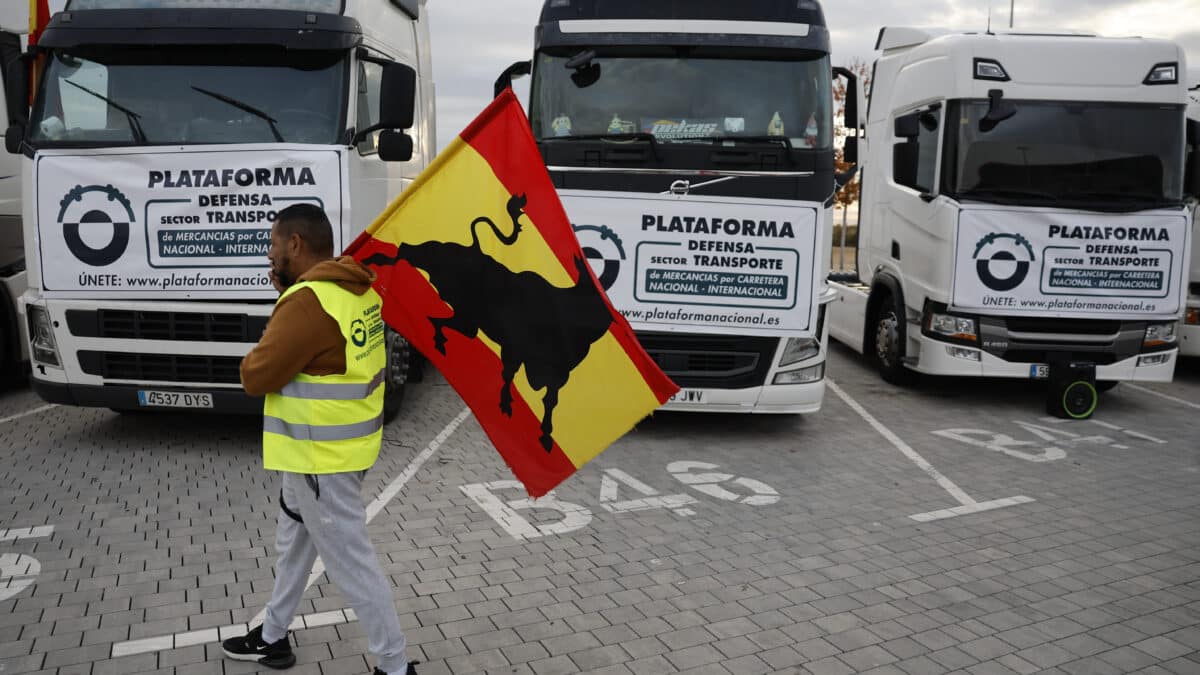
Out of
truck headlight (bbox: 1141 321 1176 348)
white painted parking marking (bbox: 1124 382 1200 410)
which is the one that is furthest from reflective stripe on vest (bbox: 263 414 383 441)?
white painted parking marking (bbox: 1124 382 1200 410)

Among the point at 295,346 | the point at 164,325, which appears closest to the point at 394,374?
the point at 164,325

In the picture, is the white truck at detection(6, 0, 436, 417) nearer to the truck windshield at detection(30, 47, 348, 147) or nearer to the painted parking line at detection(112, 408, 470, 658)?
the truck windshield at detection(30, 47, 348, 147)

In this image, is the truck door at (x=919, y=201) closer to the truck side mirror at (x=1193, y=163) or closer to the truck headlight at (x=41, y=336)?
the truck side mirror at (x=1193, y=163)

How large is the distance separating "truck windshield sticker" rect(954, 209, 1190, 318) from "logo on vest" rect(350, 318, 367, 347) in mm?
7037

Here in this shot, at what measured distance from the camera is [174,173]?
23.2 feet

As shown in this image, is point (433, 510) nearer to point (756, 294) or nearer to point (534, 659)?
point (534, 659)

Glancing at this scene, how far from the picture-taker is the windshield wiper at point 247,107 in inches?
285

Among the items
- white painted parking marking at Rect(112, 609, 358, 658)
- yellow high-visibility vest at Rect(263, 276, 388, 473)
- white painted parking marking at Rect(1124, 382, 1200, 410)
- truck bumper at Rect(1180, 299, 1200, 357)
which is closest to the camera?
yellow high-visibility vest at Rect(263, 276, 388, 473)

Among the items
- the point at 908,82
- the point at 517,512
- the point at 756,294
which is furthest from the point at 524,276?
the point at 908,82

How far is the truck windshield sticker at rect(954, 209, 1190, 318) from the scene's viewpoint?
9.28 m

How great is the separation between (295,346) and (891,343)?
8.48 metres

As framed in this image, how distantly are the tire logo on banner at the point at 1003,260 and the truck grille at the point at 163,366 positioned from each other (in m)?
6.60

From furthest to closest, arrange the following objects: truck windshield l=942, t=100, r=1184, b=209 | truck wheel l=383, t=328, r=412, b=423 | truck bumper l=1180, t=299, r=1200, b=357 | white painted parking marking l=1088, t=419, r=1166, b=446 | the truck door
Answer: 1. truck bumper l=1180, t=299, r=1200, b=357
2. the truck door
3. truck windshield l=942, t=100, r=1184, b=209
4. white painted parking marking l=1088, t=419, r=1166, b=446
5. truck wheel l=383, t=328, r=412, b=423

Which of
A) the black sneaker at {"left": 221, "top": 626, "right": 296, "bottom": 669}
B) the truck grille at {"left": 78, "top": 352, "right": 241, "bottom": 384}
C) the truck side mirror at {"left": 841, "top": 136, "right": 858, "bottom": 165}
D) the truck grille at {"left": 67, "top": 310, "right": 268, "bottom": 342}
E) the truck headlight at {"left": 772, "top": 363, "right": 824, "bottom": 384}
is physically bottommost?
the black sneaker at {"left": 221, "top": 626, "right": 296, "bottom": 669}
